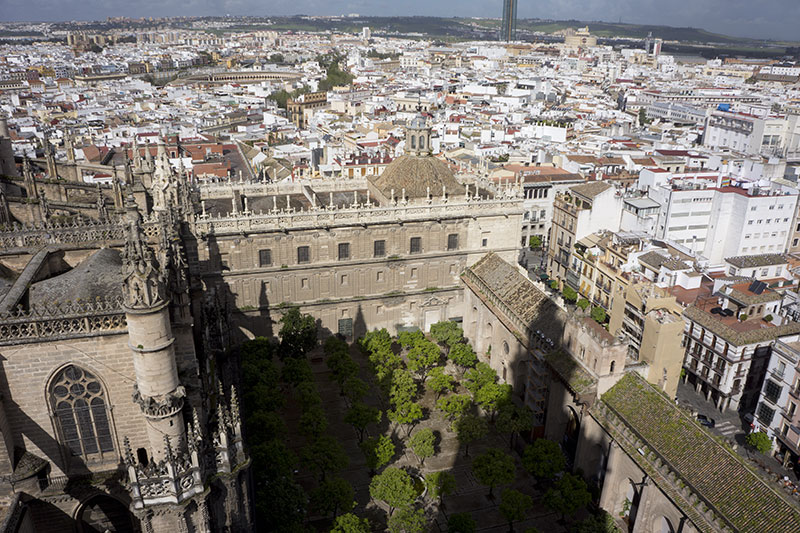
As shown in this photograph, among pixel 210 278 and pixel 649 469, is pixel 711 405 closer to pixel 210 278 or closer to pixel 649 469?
pixel 649 469

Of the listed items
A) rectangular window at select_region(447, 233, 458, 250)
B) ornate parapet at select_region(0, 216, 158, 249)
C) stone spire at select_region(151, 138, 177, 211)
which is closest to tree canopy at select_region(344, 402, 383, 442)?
stone spire at select_region(151, 138, 177, 211)

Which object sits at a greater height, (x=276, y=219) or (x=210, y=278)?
(x=276, y=219)

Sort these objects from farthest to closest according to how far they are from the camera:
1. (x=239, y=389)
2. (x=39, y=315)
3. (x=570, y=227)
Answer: (x=570, y=227) → (x=239, y=389) → (x=39, y=315)

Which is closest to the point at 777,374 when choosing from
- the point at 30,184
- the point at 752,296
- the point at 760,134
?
the point at 752,296

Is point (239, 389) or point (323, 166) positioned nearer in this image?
point (239, 389)

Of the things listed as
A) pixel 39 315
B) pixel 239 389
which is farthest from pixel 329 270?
pixel 39 315

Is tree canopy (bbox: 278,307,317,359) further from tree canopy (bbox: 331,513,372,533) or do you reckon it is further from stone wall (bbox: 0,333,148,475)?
stone wall (bbox: 0,333,148,475)

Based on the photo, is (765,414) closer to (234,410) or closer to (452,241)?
(452,241)
